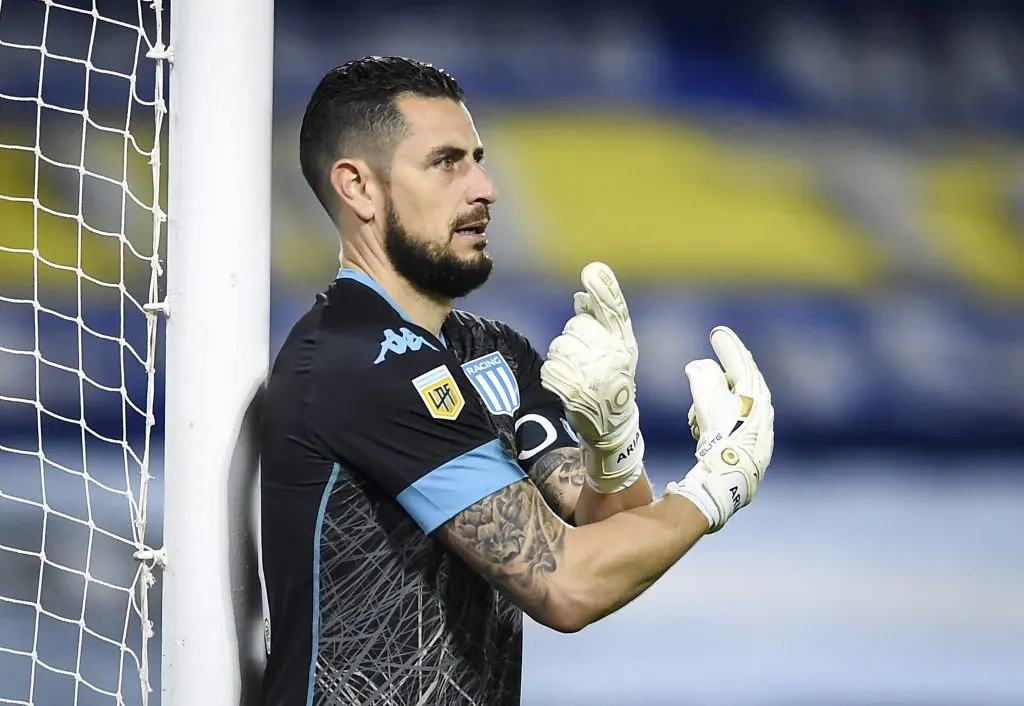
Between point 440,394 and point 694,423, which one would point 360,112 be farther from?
point 694,423

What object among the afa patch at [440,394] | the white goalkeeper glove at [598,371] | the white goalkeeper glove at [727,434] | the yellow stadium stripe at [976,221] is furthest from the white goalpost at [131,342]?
the yellow stadium stripe at [976,221]

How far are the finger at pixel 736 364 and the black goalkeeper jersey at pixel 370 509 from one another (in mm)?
349

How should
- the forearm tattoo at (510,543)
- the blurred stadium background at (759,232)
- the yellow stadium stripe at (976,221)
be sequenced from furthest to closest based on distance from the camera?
the yellow stadium stripe at (976,221) < the blurred stadium background at (759,232) < the forearm tattoo at (510,543)

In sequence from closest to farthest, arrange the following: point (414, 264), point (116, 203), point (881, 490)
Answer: point (414, 264) → point (116, 203) → point (881, 490)

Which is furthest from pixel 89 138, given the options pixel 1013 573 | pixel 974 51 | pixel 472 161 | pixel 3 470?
pixel 1013 573

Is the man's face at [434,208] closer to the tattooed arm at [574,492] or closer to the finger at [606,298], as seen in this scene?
the finger at [606,298]

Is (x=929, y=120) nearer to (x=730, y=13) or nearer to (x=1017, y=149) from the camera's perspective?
(x=1017, y=149)

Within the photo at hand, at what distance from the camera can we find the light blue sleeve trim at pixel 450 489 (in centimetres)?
128

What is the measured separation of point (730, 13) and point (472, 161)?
9.18ft

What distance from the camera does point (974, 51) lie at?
4.11 meters

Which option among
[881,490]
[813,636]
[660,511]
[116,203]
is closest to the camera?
[660,511]

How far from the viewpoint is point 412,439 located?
51.3 inches

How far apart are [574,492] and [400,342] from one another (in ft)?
1.25

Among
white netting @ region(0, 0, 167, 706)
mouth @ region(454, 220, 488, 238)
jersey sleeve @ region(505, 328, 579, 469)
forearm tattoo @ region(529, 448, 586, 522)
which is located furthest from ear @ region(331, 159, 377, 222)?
white netting @ region(0, 0, 167, 706)
